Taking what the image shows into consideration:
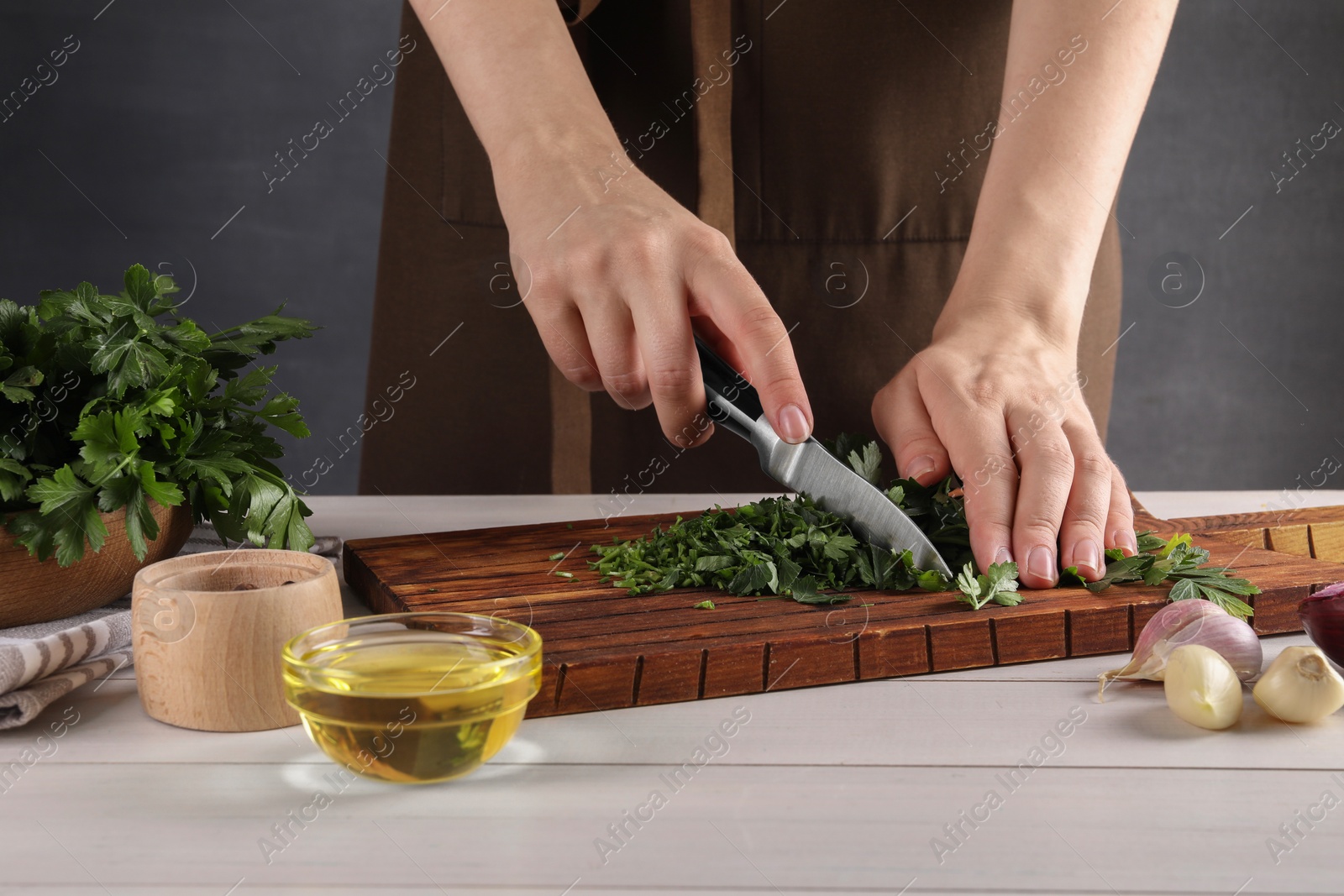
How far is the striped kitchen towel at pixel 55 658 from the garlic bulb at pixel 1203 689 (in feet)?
2.92

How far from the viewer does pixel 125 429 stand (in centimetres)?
104

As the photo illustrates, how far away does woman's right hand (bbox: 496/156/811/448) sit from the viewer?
1266 millimetres

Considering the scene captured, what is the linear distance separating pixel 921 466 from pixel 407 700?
830mm

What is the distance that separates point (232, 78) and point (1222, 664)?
3688mm

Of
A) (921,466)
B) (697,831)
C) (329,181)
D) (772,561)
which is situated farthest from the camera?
(329,181)

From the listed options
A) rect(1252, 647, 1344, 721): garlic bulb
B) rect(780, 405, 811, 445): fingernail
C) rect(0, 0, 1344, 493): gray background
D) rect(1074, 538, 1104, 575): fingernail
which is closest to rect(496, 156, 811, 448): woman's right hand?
rect(780, 405, 811, 445): fingernail

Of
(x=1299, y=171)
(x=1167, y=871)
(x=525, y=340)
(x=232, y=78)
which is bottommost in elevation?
(x=1167, y=871)

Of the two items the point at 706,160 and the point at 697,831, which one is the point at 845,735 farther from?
the point at 706,160

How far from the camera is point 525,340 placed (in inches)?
80.7

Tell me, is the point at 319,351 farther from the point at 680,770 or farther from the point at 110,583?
the point at 680,770

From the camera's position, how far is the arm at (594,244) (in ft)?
4.19

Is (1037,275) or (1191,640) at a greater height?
(1037,275)

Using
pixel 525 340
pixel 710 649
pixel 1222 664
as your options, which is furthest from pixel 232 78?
pixel 1222 664

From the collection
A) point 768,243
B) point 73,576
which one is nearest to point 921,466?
point 768,243
